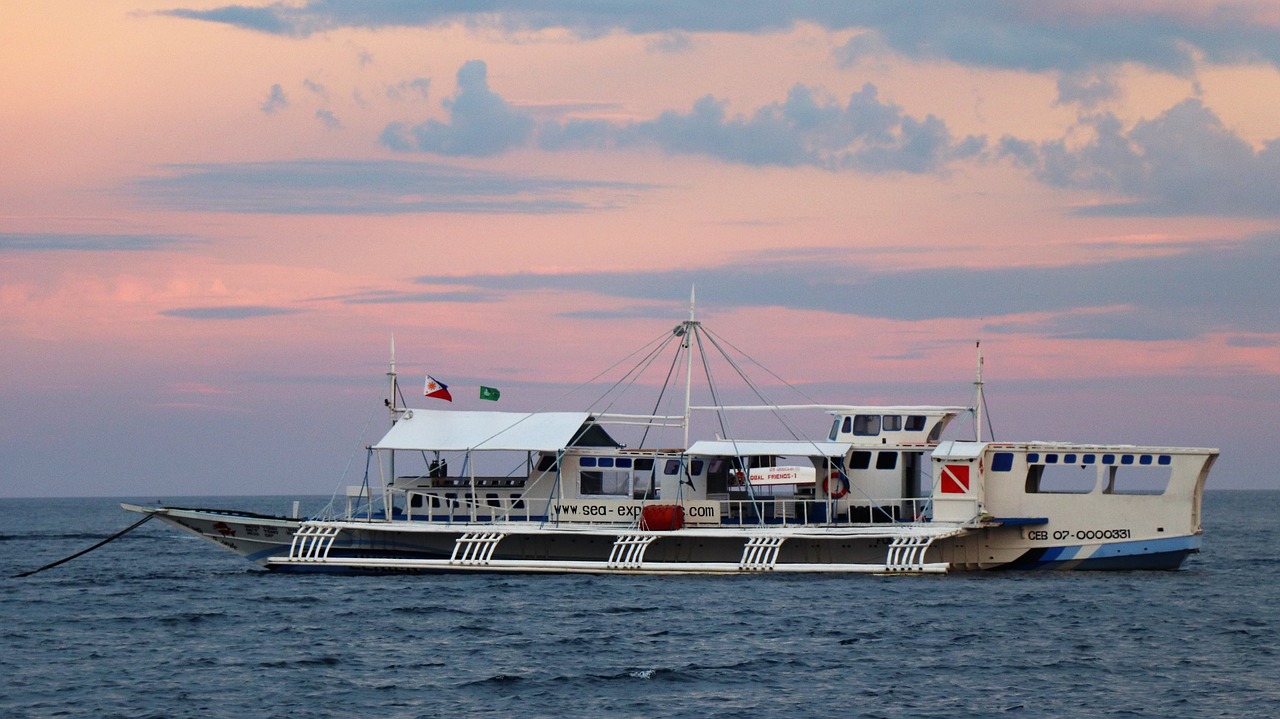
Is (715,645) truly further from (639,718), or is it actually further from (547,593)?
(547,593)

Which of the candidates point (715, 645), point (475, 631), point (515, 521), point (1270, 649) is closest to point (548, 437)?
point (515, 521)

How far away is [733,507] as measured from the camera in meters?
46.2

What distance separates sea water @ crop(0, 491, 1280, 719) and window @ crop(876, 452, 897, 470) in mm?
3919

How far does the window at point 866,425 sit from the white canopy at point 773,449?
732 millimetres

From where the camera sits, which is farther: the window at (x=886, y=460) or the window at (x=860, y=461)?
the window at (x=860, y=461)

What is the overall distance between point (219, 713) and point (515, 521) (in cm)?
1983

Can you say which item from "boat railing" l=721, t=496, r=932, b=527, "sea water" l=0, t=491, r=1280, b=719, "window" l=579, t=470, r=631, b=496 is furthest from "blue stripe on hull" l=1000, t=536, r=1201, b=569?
"window" l=579, t=470, r=631, b=496

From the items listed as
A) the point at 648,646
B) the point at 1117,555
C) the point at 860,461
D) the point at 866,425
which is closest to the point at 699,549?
the point at 860,461

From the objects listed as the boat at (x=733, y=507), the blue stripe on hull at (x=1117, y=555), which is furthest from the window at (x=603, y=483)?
the blue stripe on hull at (x=1117, y=555)

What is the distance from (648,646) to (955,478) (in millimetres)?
13394

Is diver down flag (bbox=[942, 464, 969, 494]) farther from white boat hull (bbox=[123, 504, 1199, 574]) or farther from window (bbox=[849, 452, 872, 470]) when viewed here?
window (bbox=[849, 452, 872, 470])

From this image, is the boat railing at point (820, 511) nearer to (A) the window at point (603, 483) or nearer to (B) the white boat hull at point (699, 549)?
(B) the white boat hull at point (699, 549)

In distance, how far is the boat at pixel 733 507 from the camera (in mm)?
42938

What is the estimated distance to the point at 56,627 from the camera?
130 feet
